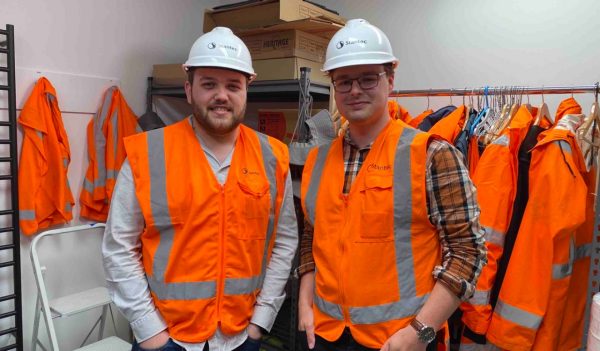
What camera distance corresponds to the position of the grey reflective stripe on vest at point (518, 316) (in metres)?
1.57

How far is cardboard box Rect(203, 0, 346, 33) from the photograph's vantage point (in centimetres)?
232

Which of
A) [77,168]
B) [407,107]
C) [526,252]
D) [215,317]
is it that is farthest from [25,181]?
[526,252]

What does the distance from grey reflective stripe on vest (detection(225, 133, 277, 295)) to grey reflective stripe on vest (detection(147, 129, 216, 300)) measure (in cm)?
8

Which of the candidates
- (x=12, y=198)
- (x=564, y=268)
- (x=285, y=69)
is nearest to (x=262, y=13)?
(x=285, y=69)

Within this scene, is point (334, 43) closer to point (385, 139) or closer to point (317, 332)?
point (385, 139)

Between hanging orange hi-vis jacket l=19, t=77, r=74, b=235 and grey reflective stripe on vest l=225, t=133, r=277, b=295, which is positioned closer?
grey reflective stripe on vest l=225, t=133, r=277, b=295

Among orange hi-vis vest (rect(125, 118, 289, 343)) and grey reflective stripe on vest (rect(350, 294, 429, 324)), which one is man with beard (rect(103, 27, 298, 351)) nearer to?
orange hi-vis vest (rect(125, 118, 289, 343))

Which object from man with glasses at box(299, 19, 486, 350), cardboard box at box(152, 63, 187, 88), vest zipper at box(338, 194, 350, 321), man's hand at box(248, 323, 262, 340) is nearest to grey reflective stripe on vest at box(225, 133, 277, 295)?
man's hand at box(248, 323, 262, 340)

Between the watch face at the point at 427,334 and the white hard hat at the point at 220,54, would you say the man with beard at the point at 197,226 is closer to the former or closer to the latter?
the white hard hat at the point at 220,54

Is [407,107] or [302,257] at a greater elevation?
[407,107]

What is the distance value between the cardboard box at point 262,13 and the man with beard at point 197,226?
0.93 metres

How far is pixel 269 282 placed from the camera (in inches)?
60.5

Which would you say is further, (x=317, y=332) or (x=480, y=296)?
(x=480, y=296)

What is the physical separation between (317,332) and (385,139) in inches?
24.1
